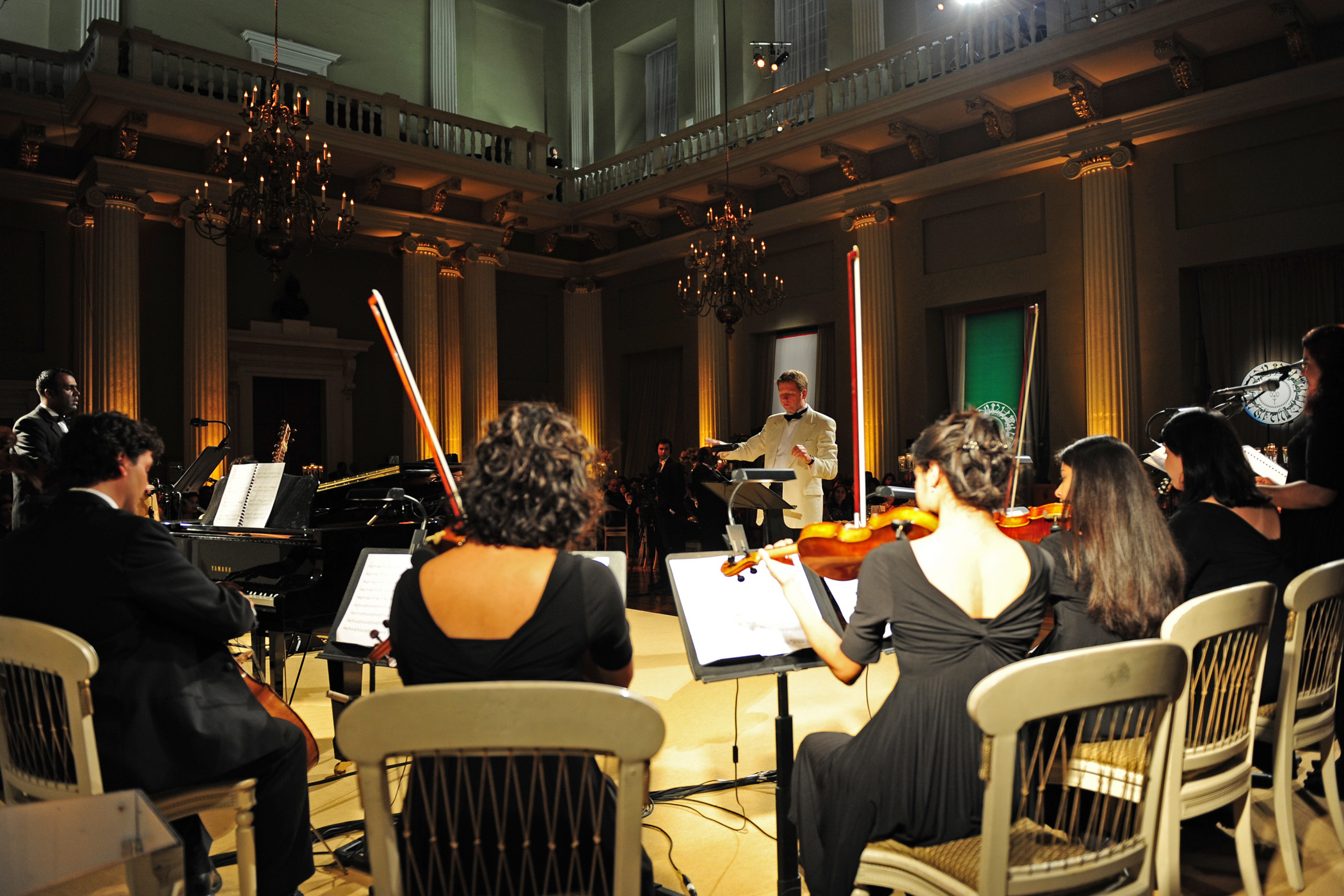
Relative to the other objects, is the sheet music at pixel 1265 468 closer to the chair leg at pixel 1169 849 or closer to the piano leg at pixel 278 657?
the chair leg at pixel 1169 849

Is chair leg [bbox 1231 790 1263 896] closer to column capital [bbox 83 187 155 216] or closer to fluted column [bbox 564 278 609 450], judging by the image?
column capital [bbox 83 187 155 216]

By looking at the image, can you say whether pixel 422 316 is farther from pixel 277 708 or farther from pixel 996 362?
pixel 277 708

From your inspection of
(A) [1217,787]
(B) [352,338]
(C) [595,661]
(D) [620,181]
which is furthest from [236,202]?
(A) [1217,787]

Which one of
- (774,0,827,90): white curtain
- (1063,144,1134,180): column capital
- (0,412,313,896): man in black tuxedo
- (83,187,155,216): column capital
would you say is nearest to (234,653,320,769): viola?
(0,412,313,896): man in black tuxedo

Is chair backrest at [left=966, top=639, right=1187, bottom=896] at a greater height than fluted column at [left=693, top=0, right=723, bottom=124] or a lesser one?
lesser

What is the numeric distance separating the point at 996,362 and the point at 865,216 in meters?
2.34

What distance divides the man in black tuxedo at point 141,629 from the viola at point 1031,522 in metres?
2.18

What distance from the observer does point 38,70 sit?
9.80 meters

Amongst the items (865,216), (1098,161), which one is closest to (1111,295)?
(1098,161)

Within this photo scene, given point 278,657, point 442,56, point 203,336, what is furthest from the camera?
point 442,56

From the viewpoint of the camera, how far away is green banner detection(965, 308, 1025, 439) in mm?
9938

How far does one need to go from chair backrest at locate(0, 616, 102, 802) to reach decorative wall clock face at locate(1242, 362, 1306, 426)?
350 inches

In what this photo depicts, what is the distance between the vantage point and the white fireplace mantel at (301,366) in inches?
450

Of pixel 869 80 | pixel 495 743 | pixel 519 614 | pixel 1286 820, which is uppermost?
pixel 869 80
